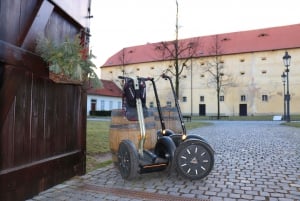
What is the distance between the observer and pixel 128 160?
4719mm

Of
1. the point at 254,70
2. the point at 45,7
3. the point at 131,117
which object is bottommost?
the point at 131,117

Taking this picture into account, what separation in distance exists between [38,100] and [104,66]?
6564 centimetres

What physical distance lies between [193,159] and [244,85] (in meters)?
50.2

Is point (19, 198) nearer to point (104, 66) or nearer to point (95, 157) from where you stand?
point (95, 157)

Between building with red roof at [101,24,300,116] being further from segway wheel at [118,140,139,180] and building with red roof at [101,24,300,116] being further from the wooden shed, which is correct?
segway wheel at [118,140,139,180]

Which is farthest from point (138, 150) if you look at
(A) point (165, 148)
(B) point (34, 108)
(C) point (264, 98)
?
(C) point (264, 98)

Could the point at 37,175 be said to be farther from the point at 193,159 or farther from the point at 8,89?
the point at 193,159

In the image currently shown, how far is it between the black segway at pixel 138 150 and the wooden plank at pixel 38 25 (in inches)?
63.3

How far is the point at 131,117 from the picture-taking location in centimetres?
518

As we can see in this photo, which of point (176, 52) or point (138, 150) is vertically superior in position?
point (176, 52)

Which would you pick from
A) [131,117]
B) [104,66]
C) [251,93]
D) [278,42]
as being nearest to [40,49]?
[131,117]

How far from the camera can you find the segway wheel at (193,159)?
475 cm

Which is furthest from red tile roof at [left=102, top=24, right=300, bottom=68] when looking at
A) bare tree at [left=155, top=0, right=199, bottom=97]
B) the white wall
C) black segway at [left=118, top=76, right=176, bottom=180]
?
black segway at [left=118, top=76, right=176, bottom=180]

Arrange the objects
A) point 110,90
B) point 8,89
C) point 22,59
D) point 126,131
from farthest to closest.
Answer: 1. point 110,90
2. point 126,131
3. point 22,59
4. point 8,89
